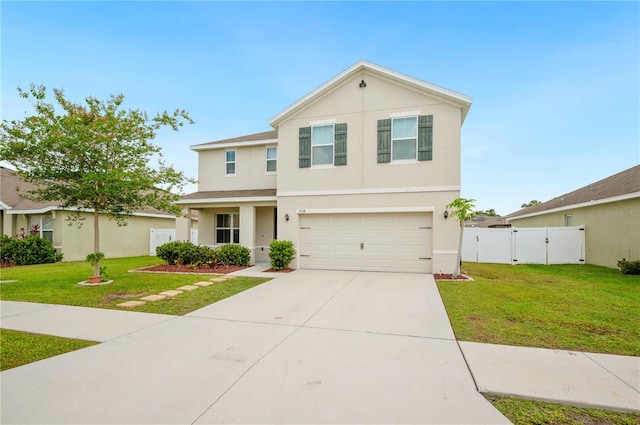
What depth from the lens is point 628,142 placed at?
1552 centimetres

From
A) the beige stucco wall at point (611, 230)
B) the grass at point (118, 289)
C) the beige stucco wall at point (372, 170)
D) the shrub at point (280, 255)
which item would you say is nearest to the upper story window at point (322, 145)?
the beige stucco wall at point (372, 170)

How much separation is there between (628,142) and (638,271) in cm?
903

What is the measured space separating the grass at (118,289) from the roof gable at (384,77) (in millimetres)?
7056

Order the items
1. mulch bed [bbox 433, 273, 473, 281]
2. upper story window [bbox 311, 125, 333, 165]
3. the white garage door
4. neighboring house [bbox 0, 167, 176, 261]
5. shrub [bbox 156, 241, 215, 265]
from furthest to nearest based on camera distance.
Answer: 1. neighboring house [bbox 0, 167, 176, 261]
2. shrub [bbox 156, 241, 215, 265]
3. upper story window [bbox 311, 125, 333, 165]
4. the white garage door
5. mulch bed [bbox 433, 273, 473, 281]

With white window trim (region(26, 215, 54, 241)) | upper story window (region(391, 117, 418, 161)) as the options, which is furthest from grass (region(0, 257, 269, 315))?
upper story window (region(391, 117, 418, 161))

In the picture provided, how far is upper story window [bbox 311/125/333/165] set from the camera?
39.0 ft

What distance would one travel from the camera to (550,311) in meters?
6.04

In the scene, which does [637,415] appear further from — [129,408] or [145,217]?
[145,217]

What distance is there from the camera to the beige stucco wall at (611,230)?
1145 cm

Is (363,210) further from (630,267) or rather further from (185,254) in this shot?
(630,267)

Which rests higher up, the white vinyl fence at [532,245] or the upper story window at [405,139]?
the upper story window at [405,139]

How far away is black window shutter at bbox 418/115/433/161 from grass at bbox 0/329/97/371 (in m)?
10.5

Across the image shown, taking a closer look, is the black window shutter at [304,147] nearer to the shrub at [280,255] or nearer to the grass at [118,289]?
the shrub at [280,255]

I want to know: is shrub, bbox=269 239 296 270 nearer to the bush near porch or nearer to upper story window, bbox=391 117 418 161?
the bush near porch
